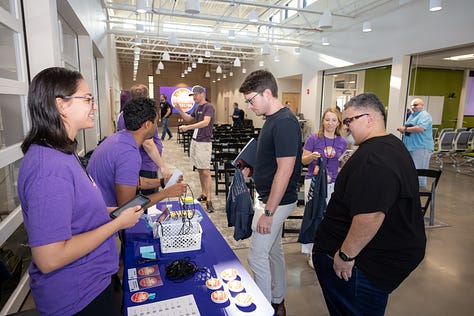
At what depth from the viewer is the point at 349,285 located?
1430mm

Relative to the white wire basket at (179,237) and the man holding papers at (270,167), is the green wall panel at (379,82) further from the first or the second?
the white wire basket at (179,237)

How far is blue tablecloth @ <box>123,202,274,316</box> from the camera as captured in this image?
3.78ft

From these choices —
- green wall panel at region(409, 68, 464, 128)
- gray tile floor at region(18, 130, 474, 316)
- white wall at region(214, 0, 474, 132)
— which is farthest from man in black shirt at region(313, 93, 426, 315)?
green wall panel at region(409, 68, 464, 128)

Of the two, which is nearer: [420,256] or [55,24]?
[420,256]

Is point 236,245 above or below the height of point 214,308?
below

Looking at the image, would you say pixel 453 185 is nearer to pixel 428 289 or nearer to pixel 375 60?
pixel 375 60

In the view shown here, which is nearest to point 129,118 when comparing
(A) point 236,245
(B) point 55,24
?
(B) point 55,24

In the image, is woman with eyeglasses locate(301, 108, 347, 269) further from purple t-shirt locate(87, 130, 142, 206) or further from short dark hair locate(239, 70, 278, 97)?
purple t-shirt locate(87, 130, 142, 206)

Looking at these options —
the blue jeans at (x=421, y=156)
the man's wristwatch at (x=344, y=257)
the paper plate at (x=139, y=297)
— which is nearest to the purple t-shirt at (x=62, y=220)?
the paper plate at (x=139, y=297)

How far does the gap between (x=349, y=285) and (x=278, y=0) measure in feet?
32.1

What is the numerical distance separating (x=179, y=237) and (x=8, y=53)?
1.64 meters

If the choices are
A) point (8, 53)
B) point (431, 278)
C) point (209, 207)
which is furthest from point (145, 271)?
point (209, 207)

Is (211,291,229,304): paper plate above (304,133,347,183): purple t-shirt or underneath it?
underneath

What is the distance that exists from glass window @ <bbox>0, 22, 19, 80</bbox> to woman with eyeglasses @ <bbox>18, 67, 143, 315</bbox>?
122 centimetres
